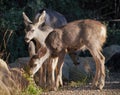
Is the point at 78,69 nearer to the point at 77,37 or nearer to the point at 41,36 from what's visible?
the point at 41,36

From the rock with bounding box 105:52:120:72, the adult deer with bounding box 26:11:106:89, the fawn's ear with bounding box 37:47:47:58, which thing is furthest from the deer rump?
the rock with bounding box 105:52:120:72

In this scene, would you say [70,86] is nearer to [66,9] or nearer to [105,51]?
[105,51]

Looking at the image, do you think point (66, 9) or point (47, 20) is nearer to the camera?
point (47, 20)

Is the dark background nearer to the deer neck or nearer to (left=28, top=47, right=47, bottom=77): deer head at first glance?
the deer neck

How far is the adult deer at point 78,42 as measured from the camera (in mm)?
12922

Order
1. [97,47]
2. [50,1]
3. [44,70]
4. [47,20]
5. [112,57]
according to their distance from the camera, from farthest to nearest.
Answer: [50,1], [112,57], [47,20], [44,70], [97,47]

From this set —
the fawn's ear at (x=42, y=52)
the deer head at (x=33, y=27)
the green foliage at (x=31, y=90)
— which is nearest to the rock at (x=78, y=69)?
the deer head at (x=33, y=27)

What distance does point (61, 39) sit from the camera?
517 inches

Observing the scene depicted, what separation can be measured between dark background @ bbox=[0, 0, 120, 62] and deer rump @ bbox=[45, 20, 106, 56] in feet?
14.2

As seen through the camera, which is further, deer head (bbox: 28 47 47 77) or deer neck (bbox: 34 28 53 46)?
deer neck (bbox: 34 28 53 46)

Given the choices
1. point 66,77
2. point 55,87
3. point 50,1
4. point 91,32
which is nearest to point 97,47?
point 91,32

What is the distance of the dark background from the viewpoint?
18.3 metres

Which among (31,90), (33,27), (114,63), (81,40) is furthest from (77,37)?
(114,63)

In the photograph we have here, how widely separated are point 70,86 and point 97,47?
1.35 metres
